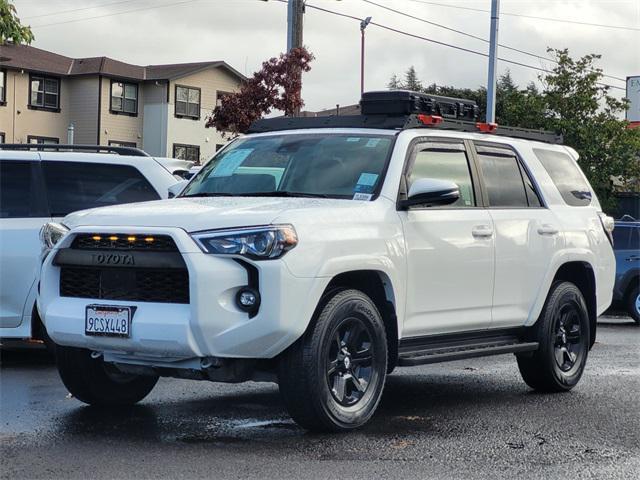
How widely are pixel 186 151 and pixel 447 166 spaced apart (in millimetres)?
42774

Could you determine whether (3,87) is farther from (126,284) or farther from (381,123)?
(126,284)

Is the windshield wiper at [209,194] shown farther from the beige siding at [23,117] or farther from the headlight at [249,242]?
the beige siding at [23,117]

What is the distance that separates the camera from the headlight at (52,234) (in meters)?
6.88

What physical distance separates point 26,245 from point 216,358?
3759mm

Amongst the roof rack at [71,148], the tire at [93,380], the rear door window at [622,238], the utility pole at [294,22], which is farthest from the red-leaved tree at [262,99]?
the tire at [93,380]

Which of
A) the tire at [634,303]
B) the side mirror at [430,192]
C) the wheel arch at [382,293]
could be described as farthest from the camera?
the tire at [634,303]

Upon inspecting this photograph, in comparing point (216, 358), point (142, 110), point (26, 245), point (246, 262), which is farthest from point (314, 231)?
point (142, 110)

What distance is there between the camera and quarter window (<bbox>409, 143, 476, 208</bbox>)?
24.9 feet

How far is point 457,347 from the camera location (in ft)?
24.8

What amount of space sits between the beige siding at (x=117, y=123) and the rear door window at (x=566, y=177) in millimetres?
39377

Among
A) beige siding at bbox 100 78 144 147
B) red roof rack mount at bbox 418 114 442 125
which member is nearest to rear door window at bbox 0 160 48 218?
red roof rack mount at bbox 418 114 442 125

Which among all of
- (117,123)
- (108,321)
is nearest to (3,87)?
(117,123)

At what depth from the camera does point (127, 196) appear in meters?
10.0

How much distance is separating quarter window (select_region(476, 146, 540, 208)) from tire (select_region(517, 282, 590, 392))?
791 mm
